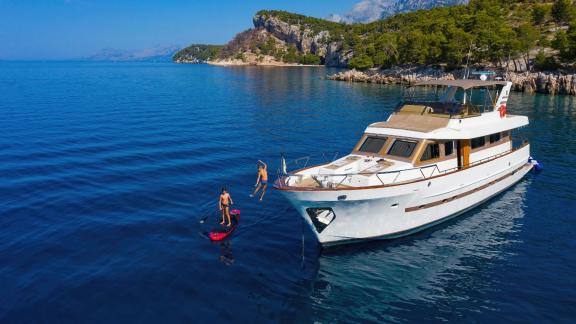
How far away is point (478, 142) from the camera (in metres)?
19.7

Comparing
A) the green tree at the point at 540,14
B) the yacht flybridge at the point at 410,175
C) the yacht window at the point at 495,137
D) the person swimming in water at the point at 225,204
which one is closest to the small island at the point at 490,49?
the green tree at the point at 540,14

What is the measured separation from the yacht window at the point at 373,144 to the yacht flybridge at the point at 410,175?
0.16 feet

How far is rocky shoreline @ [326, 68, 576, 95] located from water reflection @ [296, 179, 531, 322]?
5879 centimetres

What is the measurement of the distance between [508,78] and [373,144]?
68.5 meters

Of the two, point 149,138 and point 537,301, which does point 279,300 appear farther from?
point 149,138

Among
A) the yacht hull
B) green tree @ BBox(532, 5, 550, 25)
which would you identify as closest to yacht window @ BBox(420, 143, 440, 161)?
the yacht hull

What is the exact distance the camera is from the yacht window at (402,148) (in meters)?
17.2

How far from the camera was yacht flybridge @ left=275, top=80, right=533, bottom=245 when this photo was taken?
48.0ft

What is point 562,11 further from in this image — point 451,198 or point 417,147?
point 417,147

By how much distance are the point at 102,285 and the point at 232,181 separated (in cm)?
1117

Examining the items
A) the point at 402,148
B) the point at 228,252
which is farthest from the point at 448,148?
the point at 228,252

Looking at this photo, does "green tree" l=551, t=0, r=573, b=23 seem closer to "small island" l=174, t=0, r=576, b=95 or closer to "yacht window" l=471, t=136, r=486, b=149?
"small island" l=174, t=0, r=576, b=95

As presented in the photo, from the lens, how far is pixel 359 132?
124 ft

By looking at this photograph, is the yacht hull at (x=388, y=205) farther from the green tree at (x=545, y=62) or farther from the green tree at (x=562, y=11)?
the green tree at (x=562, y=11)
